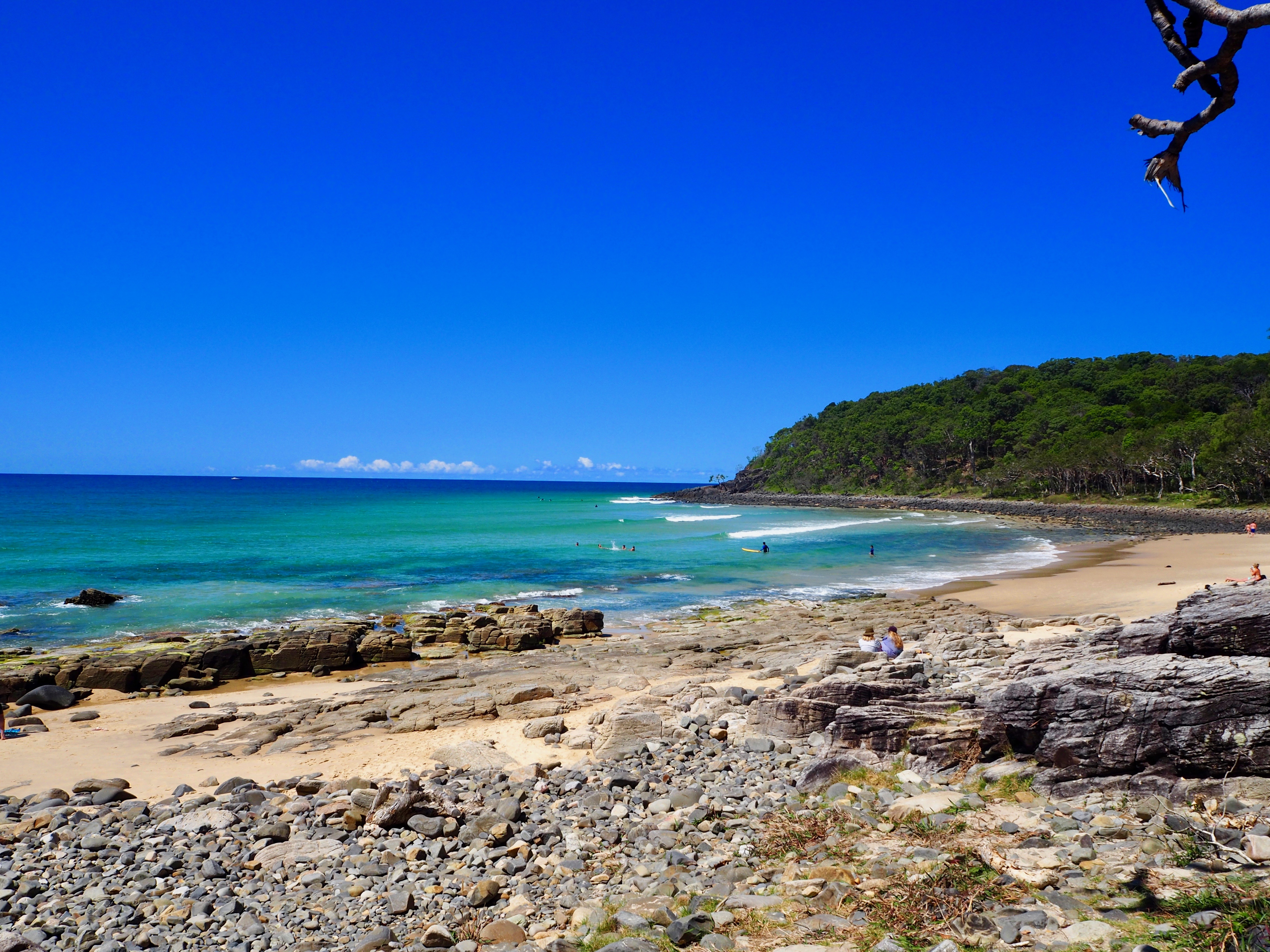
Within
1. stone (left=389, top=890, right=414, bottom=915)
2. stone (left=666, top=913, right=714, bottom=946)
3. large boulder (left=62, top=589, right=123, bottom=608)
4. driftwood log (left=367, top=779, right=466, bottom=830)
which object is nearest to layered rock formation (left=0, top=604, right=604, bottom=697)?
large boulder (left=62, top=589, right=123, bottom=608)

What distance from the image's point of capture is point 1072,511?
77.4 m

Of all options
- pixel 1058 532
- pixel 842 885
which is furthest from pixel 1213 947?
pixel 1058 532

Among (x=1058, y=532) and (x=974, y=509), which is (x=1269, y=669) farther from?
(x=974, y=509)

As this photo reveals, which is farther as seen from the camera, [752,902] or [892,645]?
[892,645]

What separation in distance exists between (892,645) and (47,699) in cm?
2000

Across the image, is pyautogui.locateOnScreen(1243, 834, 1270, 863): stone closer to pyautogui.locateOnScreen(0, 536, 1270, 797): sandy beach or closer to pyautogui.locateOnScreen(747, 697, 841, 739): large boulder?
pyautogui.locateOnScreen(747, 697, 841, 739): large boulder

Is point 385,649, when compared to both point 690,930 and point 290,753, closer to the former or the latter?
point 290,753

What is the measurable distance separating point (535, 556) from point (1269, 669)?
4531 cm

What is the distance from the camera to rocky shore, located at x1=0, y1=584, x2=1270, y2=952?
555cm

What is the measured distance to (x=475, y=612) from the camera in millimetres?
29344

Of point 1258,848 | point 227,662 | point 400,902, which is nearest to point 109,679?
point 227,662

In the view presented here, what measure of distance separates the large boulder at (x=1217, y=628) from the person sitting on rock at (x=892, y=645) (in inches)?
219

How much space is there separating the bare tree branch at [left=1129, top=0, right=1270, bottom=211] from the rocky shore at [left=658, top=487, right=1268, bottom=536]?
5897 centimetres

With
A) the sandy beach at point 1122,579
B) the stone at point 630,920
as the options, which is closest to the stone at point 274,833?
the stone at point 630,920
